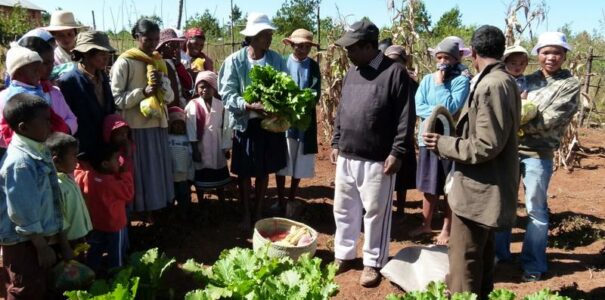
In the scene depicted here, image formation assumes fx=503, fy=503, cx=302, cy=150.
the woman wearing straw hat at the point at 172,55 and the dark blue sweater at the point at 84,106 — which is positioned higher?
the woman wearing straw hat at the point at 172,55

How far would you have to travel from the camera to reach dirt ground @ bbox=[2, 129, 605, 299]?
13.8 feet

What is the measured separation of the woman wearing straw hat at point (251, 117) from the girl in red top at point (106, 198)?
1.37 m

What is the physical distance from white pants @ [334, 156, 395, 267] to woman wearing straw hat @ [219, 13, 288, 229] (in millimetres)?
1177

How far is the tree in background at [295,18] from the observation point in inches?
1377

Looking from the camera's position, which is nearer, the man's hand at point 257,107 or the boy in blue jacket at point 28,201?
the boy in blue jacket at point 28,201

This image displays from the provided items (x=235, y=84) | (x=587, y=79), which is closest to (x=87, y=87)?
(x=235, y=84)

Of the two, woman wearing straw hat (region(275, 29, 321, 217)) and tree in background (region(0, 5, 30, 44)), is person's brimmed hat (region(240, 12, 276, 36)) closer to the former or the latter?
woman wearing straw hat (region(275, 29, 321, 217))

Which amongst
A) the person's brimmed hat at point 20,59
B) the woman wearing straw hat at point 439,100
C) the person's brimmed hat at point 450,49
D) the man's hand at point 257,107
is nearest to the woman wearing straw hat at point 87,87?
the person's brimmed hat at point 20,59

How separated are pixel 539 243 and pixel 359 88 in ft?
6.73

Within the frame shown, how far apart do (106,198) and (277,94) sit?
5.98 feet

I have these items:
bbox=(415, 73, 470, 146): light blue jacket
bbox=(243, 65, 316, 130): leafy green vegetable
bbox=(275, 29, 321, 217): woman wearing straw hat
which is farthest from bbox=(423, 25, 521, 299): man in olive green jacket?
bbox=(275, 29, 321, 217): woman wearing straw hat

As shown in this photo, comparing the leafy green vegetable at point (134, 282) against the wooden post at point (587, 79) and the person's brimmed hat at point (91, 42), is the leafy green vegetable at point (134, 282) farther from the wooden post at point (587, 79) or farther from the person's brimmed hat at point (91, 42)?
the wooden post at point (587, 79)

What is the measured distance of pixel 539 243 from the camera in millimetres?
4297

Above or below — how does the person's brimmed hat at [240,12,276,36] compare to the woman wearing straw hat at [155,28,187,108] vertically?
above
